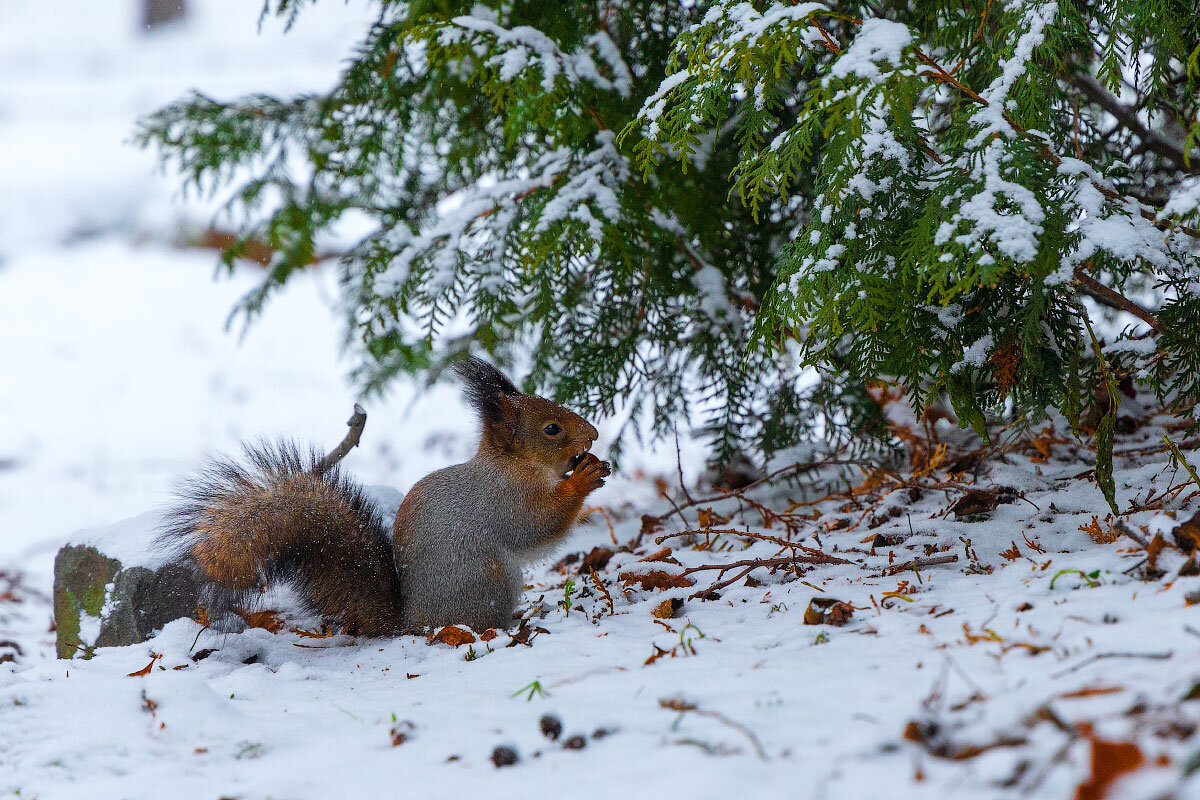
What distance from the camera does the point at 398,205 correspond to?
11.0 ft

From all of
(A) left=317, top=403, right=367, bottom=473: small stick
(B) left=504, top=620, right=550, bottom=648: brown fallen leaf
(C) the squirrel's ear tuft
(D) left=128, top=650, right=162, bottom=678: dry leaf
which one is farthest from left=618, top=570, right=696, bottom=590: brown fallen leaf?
(D) left=128, top=650, right=162, bottom=678: dry leaf

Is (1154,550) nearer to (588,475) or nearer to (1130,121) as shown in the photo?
(588,475)

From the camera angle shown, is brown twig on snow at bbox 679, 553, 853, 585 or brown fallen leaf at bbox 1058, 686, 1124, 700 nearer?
brown fallen leaf at bbox 1058, 686, 1124, 700

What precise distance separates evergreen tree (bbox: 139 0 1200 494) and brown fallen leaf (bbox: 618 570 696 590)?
61 cm

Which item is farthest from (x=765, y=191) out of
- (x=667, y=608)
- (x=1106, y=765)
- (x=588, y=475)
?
(x=1106, y=765)

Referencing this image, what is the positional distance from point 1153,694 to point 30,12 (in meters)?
12.2

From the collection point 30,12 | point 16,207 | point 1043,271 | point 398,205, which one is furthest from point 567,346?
point 30,12

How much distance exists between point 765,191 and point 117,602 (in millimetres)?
2113

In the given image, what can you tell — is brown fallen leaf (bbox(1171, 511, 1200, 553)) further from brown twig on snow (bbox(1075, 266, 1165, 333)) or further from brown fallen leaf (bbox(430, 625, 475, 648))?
brown fallen leaf (bbox(430, 625, 475, 648))

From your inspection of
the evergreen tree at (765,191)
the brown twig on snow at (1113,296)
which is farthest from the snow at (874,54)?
the brown twig on snow at (1113,296)

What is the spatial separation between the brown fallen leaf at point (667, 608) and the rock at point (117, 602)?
3.74 ft

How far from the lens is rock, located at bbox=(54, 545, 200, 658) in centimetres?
231

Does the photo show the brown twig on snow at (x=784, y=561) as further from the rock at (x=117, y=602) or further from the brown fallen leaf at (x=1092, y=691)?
the rock at (x=117, y=602)

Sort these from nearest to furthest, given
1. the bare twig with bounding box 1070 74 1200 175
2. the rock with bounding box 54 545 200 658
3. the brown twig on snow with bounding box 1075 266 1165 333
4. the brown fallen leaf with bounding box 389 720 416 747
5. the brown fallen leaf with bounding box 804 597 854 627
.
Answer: the brown fallen leaf with bounding box 389 720 416 747 < the brown fallen leaf with bounding box 804 597 854 627 < the brown twig on snow with bounding box 1075 266 1165 333 < the rock with bounding box 54 545 200 658 < the bare twig with bounding box 1070 74 1200 175
